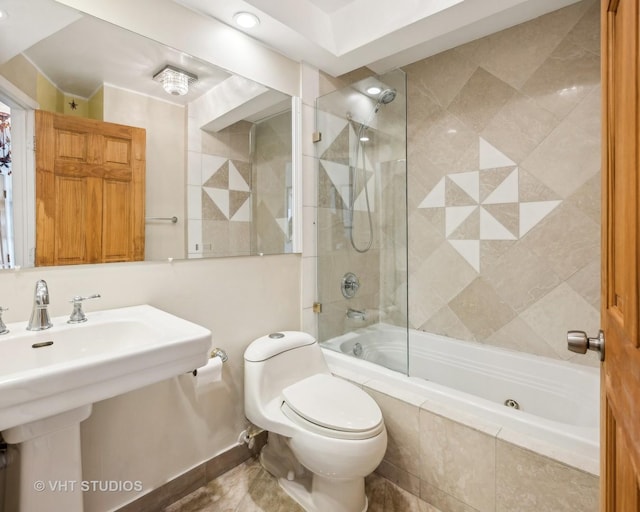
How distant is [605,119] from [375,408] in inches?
49.1

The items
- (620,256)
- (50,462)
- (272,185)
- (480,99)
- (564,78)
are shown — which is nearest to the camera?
(620,256)

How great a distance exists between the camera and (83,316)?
3.87 ft

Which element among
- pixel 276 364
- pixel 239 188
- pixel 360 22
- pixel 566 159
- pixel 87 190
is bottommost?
pixel 276 364

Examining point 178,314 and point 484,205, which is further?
point 484,205

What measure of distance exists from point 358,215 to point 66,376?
1.66 m

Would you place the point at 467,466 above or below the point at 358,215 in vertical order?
below

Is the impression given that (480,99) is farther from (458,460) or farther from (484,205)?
(458,460)

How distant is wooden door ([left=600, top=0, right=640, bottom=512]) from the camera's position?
47cm

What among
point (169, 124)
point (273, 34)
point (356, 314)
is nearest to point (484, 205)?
point (356, 314)

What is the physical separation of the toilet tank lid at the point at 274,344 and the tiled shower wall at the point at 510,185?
101 centimetres

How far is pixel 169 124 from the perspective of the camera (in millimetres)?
A: 1500

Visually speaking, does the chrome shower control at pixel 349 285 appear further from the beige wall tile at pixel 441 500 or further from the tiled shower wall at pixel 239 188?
the beige wall tile at pixel 441 500

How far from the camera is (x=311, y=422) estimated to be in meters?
1.35

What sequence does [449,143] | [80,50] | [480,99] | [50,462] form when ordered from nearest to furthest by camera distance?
[50,462], [80,50], [480,99], [449,143]
